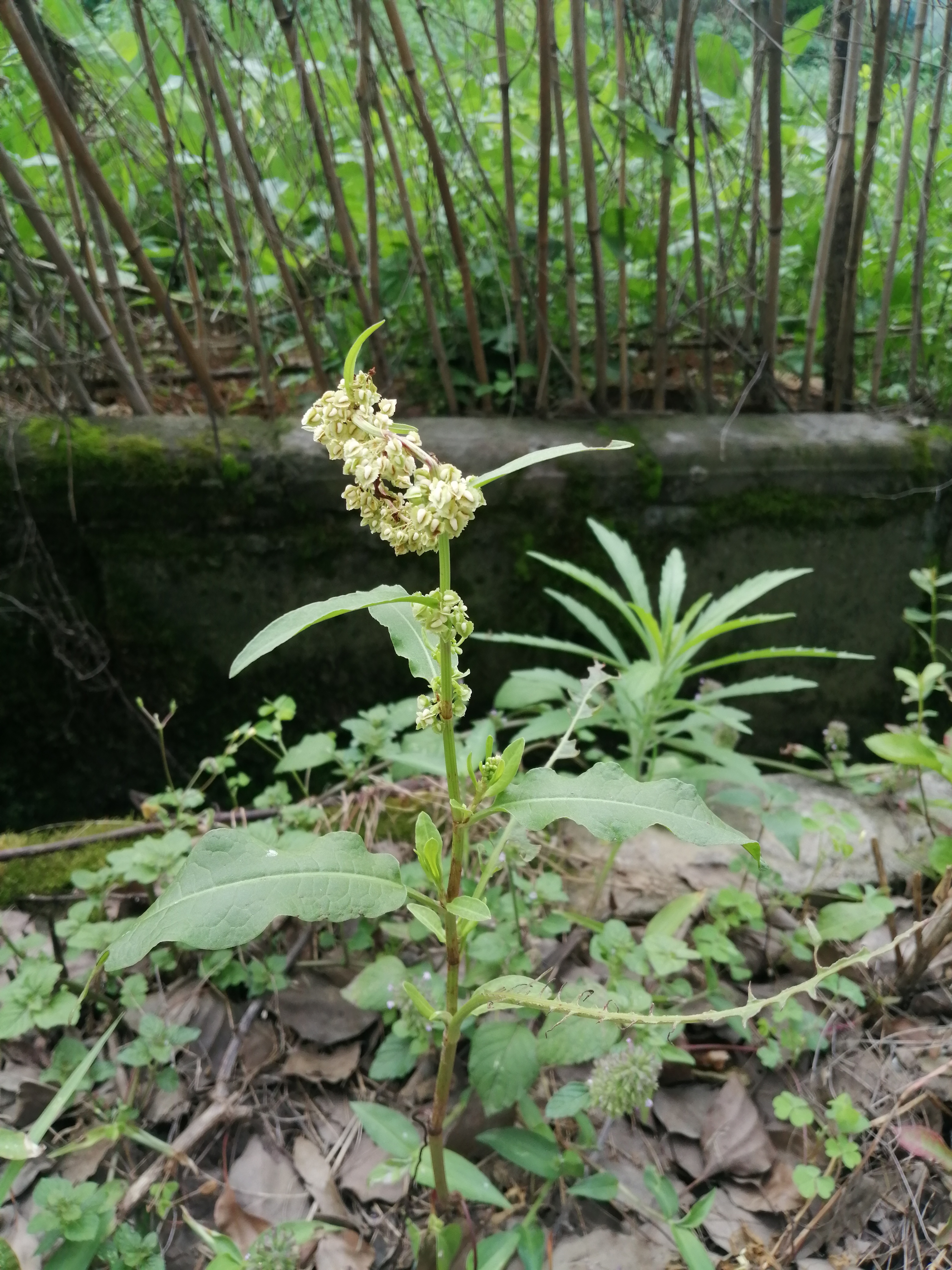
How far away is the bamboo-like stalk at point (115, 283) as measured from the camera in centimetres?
197

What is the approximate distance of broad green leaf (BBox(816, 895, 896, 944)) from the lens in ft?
4.33

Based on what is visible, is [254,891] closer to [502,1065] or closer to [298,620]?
[298,620]

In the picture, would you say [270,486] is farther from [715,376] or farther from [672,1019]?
[672,1019]

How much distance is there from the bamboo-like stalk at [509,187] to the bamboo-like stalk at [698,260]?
0.46 m

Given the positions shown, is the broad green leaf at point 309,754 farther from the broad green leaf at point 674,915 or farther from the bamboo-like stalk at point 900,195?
the bamboo-like stalk at point 900,195

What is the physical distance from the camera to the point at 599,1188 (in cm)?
102

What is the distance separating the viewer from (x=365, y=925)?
133 centimetres

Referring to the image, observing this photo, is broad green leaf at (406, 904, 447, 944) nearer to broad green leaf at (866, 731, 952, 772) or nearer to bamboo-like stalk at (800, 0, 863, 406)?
broad green leaf at (866, 731, 952, 772)

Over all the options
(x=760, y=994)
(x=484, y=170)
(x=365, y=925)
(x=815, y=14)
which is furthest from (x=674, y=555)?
(x=815, y=14)

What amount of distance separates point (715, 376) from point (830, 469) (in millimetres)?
537

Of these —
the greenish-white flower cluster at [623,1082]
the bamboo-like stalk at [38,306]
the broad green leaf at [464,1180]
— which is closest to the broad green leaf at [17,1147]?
the broad green leaf at [464,1180]

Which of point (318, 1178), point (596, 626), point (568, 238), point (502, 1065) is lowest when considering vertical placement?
point (318, 1178)

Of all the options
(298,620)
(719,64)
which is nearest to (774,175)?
(719,64)

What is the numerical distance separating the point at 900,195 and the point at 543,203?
1091mm
